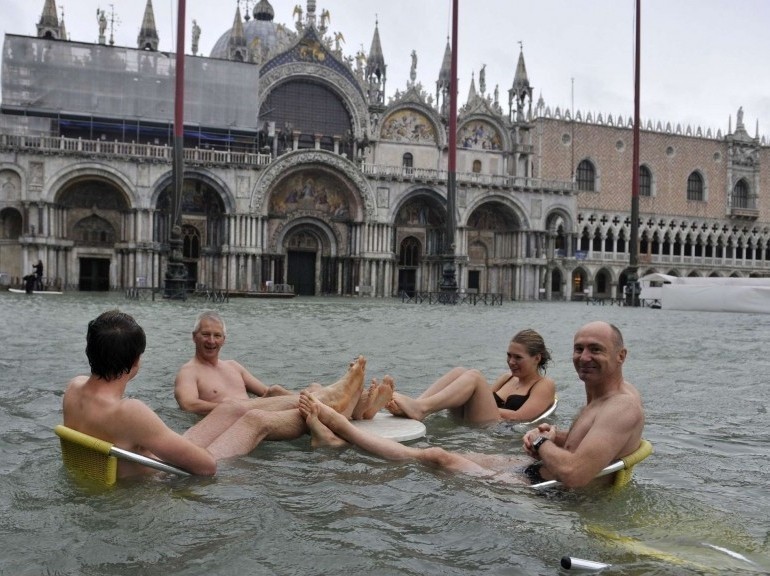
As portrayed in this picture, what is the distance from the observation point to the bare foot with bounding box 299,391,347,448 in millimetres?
5168

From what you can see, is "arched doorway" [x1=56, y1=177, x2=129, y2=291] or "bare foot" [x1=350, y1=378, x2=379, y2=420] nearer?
"bare foot" [x1=350, y1=378, x2=379, y2=420]

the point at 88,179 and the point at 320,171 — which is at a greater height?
the point at 320,171

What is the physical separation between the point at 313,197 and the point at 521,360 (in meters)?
35.1

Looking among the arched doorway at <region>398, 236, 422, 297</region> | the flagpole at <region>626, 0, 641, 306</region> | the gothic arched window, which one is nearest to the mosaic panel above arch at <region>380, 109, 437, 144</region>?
the arched doorway at <region>398, 236, 422, 297</region>

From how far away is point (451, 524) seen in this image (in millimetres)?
3771

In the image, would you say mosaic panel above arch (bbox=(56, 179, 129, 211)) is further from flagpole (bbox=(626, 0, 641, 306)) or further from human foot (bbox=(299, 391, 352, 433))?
human foot (bbox=(299, 391, 352, 433))

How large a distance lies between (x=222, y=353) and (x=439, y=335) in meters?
5.25

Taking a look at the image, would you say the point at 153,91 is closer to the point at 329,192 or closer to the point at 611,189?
the point at 329,192

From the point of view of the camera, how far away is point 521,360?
21.3ft

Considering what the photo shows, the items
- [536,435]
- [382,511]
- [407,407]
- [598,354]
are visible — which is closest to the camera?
[382,511]

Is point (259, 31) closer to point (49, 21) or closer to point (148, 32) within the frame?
point (148, 32)

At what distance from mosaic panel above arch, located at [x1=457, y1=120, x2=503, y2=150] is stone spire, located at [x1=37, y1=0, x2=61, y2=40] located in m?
23.1

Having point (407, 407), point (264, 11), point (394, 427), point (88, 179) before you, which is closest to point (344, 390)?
point (394, 427)

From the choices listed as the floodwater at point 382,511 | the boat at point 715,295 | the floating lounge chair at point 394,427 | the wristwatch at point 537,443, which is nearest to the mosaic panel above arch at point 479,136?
the boat at point 715,295
